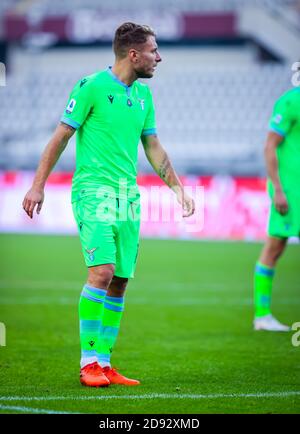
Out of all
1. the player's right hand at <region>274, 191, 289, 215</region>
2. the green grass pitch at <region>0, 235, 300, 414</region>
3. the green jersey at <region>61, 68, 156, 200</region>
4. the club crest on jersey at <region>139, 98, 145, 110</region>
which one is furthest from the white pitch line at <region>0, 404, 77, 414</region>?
the player's right hand at <region>274, 191, 289, 215</region>

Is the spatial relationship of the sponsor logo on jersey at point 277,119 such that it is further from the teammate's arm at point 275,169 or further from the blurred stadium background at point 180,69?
the blurred stadium background at point 180,69

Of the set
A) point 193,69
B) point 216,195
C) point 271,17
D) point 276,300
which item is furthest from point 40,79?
point 276,300

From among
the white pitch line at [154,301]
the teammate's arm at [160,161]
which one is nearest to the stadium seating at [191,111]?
the white pitch line at [154,301]

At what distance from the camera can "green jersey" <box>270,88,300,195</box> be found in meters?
7.33

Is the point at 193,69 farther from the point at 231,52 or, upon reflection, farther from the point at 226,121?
the point at 226,121

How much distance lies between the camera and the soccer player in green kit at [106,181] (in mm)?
5133

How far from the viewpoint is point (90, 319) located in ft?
16.9

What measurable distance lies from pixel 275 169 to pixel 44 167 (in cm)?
268

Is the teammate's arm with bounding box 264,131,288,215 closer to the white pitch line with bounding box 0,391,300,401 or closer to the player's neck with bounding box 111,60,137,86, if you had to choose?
the player's neck with bounding box 111,60,137,86

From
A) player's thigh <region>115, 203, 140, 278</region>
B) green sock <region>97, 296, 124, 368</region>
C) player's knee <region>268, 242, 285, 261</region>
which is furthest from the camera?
player's knee <region>268, 242, 285, 261</region>

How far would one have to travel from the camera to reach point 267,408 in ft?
14.7

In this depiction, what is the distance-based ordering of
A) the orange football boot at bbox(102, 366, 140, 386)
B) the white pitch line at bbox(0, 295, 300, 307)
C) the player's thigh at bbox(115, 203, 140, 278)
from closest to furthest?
the orange football boot at bbox(102, 366, 140, 386)
the player's thigh at bbox(115, 203, 140, 278)
the white pitch line at bbox(0, 295, 300, 307)

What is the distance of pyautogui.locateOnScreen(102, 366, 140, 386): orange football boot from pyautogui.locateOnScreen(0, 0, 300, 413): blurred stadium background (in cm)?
14
